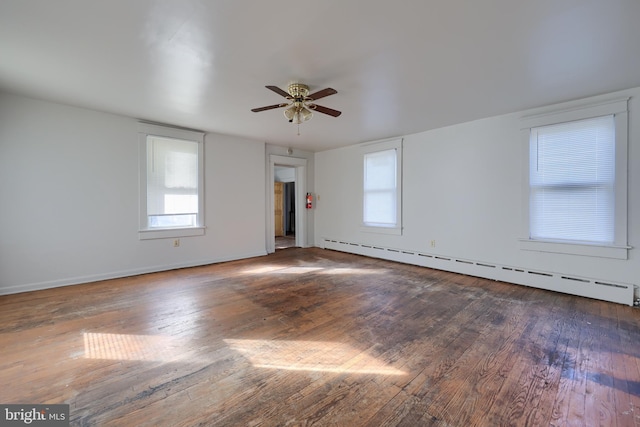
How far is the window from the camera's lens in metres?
3.18

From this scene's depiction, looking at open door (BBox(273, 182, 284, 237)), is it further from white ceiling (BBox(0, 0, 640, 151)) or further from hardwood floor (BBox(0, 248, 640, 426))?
hardwood floor (BBox(0, 248, 640, 426))

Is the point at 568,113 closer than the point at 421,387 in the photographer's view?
No

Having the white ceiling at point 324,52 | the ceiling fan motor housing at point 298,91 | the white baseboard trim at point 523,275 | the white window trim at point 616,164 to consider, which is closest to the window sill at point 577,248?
the white window trim at point 616,164

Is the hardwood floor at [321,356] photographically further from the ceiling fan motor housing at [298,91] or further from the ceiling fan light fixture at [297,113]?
the ceiling fan motor housing at [298,91]

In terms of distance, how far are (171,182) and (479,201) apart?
5.24 meters

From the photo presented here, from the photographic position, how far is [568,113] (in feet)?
11.4

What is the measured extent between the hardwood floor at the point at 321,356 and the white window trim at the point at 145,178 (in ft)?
3.82

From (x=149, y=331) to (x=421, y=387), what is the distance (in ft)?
7.76

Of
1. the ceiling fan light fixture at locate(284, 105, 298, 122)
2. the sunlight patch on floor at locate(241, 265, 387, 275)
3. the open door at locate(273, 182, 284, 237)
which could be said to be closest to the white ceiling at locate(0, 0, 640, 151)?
the ceiling fan light fixture at locate(284, 105, 298, 122)

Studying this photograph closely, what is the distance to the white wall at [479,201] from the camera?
319 centimetres

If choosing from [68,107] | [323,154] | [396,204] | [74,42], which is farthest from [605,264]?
[68,107]

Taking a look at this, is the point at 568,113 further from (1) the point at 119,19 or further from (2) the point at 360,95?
(1) the point at 119,19

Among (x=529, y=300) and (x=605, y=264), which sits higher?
(x=605, y=264)

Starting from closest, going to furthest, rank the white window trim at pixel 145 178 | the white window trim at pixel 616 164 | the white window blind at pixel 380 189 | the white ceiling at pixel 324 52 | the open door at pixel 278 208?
the white ceiling at pixel 324 52
the white window trim at pixel 616 164
the white window trim at pixel 145 178
the white window blind at pixel 380 189
the open door at pixel 278 208
